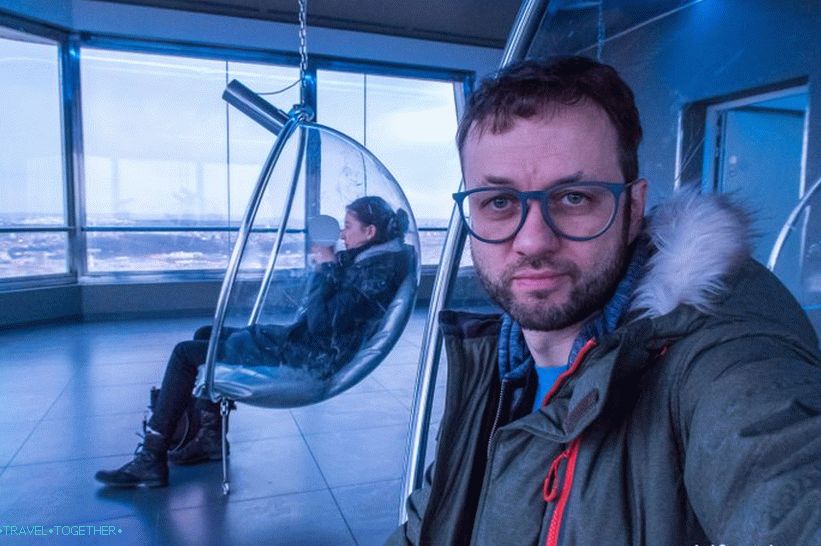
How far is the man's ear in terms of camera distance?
972mm

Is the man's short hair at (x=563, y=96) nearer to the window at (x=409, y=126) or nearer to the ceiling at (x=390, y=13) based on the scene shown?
the ceiling at (x=390, y=13)

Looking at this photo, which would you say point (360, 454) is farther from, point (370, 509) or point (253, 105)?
point (253, 105)

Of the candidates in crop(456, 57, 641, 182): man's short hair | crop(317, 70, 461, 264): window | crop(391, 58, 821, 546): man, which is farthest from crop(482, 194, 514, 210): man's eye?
crop(317, 70, 461, 264): window

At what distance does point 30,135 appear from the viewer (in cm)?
634

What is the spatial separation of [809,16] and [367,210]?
8.98 feet

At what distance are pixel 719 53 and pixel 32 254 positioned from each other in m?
6.61

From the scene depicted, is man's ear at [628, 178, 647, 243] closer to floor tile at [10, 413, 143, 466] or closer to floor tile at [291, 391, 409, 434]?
floor tile at [291, 391, 409, 434]

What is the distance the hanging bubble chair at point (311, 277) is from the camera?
8.97 ft

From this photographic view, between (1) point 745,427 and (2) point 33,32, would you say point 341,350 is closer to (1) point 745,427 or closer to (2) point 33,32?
(1) point 745,427

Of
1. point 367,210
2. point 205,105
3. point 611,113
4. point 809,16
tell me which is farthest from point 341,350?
point 205,105

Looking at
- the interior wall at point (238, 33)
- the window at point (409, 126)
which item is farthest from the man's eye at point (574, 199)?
the window at point (409, 126)

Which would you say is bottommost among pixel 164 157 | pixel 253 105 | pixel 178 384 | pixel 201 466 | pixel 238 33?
pixel 201 466

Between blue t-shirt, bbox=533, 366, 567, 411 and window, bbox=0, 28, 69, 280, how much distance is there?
21.9 ft

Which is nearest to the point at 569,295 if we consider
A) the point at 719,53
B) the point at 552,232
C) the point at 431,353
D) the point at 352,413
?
the point at 552,232
